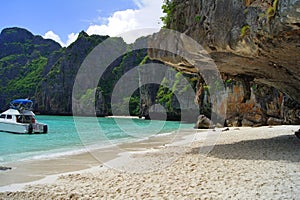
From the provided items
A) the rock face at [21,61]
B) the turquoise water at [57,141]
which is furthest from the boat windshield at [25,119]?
the rock face at [21,61]

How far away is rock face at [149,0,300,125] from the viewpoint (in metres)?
6.98

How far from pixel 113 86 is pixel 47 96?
74.7ft

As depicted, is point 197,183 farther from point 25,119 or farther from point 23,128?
point 25,119

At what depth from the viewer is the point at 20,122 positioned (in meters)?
29.6

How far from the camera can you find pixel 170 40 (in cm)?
1155

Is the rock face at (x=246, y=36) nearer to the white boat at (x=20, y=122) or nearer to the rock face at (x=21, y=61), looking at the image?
the white boat at (x=20, y=122)

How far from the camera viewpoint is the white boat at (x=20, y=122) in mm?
28562

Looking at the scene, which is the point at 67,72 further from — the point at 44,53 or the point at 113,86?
the point at 44,53

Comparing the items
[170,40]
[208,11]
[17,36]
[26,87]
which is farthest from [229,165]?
[17,36]

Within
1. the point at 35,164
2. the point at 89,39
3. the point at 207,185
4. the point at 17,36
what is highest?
the point at 17,36

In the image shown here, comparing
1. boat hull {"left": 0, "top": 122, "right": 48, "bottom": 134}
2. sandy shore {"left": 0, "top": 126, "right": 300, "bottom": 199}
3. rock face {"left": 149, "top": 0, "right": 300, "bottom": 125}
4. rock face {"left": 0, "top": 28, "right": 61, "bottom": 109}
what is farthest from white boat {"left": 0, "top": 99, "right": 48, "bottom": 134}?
rock face {"left": 0, "top": 28, "right": 61, "bottom": 109}

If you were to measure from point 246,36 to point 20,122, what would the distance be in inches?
1060

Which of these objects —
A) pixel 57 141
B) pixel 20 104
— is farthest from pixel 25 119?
pixel 57 141

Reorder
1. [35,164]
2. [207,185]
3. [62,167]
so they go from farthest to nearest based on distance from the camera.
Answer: [35,164] → [62,167] → [207,185]
